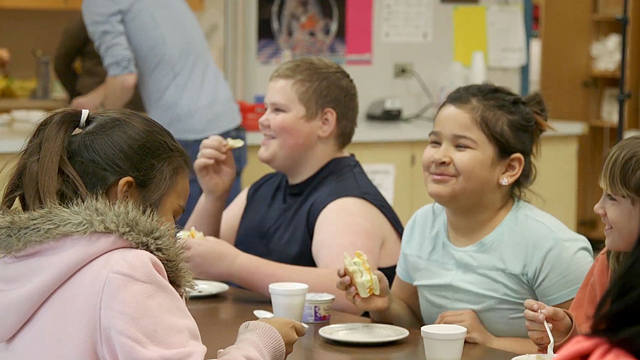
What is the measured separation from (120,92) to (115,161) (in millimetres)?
1956

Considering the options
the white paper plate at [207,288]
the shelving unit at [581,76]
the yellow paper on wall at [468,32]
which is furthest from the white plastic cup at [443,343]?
the shelving unit at [581,76]

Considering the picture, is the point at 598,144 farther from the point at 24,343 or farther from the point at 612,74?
the point at 24,343

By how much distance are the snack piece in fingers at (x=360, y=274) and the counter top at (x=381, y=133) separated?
2185mm

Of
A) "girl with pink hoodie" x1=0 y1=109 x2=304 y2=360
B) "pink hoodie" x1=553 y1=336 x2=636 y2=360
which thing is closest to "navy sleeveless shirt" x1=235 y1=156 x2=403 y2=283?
"girl with pink hoodie" x1=0 y1=109 x2=304 y2=360

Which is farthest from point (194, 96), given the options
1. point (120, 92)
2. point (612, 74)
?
point (612, 74)

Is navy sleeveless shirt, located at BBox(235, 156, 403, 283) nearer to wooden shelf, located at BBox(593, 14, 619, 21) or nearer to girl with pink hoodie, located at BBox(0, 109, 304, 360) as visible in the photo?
girl with pink hoodie, located at BBox(0, 109, 304, 360)

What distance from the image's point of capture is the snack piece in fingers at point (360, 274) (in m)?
1.90

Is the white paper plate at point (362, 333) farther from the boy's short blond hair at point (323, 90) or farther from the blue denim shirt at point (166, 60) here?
the blue denim shirt at point (166, 60)

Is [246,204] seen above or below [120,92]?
below

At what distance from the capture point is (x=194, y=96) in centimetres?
342

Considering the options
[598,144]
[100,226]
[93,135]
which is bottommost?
[598,144]

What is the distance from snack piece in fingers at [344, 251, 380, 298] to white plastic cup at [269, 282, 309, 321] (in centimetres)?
10

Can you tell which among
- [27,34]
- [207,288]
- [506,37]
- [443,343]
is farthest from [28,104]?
[443,343]

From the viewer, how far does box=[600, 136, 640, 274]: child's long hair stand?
147 cm
